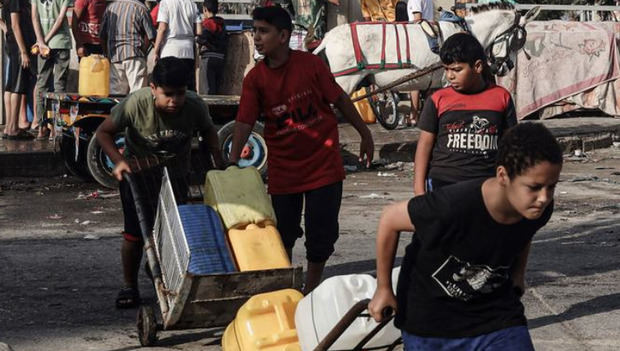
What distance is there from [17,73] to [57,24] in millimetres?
879

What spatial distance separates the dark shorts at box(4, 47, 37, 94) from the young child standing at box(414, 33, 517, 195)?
869 cm

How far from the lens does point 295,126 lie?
22.4 feet

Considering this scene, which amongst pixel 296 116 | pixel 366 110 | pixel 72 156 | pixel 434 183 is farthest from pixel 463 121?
pixel 366 110

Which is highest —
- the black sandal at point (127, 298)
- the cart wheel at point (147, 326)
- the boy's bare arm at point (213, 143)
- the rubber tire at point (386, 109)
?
the boy's bare arm at point (213, 143)

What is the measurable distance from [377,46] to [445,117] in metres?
8.09

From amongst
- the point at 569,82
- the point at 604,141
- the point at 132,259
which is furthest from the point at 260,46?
the point at 569,82

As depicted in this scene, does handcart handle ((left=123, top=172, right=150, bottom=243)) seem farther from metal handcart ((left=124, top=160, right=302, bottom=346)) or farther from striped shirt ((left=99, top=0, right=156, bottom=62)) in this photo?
striped shirt ((left=99, top=0, right=156, bottom=62))

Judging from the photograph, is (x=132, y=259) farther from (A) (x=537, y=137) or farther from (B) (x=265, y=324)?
(A) (x=537, y=137)

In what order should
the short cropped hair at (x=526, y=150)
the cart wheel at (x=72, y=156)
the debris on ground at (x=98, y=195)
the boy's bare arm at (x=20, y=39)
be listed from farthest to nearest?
the boy's bare arm at (x=20, y=39)
the cart wheel at (x=72, y=156)
the debris on ground at (x=98, y=195)
the short cropped hair at (x=526, y=150)

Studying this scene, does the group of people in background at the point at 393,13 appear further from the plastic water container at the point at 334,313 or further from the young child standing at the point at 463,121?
the plastic water container at the point at 334,313

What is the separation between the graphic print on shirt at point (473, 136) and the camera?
6418mm

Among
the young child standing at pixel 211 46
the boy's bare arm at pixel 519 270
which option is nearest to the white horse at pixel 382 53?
the young child standing at pixel 211 46

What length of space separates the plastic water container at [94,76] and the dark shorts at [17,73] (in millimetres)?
1323

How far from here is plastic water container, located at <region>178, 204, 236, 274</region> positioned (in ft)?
19.2
